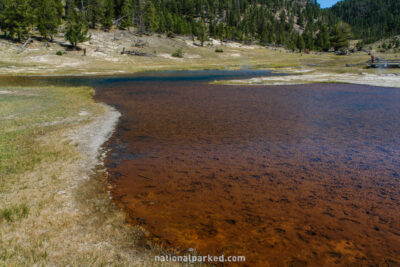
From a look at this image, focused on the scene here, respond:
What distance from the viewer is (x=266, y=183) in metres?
10.2

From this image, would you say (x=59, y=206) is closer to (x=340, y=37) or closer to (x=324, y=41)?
(x=324, y=41)

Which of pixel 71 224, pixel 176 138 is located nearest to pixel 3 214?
pixel 71 224

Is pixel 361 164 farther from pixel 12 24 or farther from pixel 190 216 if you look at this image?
pixel 12 24

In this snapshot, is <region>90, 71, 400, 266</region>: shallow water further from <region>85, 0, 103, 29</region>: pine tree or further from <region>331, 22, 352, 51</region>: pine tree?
<region>331, 22, 352, 51</region>: pine tree

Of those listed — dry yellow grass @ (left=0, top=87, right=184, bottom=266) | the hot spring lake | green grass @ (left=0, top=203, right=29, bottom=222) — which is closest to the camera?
dry yellow grass @ (left=0, top=87, right=184, bottom=266)

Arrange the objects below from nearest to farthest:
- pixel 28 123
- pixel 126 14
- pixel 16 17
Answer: pixel 28 123 → pixel 16 17 → pixel 126 14

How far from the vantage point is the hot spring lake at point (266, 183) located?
693 centimetres

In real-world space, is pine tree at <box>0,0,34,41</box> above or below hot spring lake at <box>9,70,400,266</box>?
above

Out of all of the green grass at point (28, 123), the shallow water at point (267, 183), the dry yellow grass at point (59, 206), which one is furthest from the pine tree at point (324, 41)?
the dry yellow grass at point (59, 206)

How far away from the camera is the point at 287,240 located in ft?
23.1

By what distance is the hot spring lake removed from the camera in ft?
22.7

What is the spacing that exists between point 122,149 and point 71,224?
6.68 meters

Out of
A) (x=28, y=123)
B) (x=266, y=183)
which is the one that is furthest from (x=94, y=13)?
(x=266, y=183)

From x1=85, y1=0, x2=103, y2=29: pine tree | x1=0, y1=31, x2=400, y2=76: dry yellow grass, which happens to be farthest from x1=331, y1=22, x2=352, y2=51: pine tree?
x1=85, y1=0, x2=103, y2=29: pine tree
